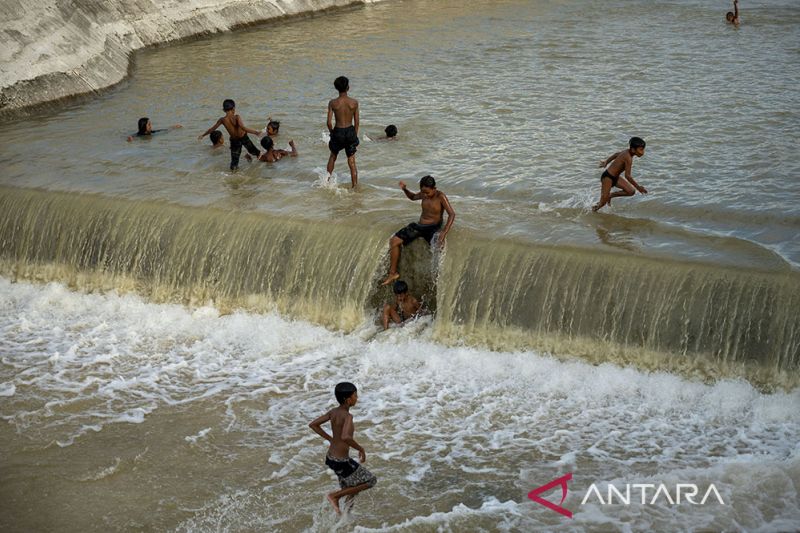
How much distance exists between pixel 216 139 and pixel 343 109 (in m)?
3.09

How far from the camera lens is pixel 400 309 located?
9.53m

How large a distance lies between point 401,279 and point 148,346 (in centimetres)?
263

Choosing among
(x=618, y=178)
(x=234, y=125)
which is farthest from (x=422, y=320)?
(x=234, y=125)

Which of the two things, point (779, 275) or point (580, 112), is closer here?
point (779, 275)

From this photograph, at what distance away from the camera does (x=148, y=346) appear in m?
9.70

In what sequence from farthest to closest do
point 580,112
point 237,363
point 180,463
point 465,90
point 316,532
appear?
point 465,90 → point 580,112 → point 237,363 → point 180,463 → point 316,532

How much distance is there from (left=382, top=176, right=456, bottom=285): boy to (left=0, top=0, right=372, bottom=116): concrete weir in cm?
932

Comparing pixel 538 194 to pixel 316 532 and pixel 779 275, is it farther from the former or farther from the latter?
pixel 316 532

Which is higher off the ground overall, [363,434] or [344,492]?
[344,492]

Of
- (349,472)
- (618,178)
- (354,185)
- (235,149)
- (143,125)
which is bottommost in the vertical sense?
(349,472)

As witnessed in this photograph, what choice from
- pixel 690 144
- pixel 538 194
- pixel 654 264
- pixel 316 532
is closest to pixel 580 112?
pixel 690 144

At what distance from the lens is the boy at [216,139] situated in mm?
13364

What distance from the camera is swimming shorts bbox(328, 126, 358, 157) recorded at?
36.6 feet

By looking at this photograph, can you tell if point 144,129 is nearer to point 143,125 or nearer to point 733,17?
point 143,125
